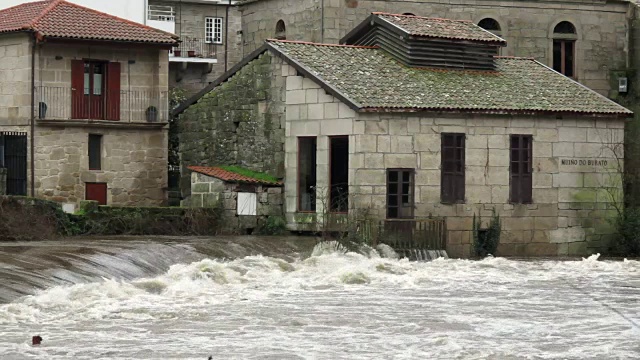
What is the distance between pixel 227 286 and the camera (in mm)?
27969

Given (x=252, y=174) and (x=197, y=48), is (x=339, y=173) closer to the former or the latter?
(x=252, y=174)

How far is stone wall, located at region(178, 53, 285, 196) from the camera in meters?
38.0

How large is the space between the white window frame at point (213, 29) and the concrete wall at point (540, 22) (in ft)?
28.2

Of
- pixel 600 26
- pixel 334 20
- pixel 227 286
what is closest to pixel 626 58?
pixel 600 26

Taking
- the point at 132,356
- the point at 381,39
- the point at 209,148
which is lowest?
the point at 132,356

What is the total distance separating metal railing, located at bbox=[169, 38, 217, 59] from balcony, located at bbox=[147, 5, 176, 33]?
0.67m

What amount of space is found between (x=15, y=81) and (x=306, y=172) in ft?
28.2

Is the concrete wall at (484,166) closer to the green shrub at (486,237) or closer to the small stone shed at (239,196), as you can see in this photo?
the green shrub at (486,237)

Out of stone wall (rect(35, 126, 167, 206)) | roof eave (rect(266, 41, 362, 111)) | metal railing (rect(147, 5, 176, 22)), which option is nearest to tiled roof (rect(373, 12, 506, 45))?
roof eave (rect(266, 41, 362, 111))

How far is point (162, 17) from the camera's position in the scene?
54.6 metres

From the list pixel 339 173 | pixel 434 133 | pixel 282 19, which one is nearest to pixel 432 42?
pixel 434 133

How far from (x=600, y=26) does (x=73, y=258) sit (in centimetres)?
2389

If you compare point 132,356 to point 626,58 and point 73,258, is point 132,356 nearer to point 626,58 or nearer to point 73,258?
point 73,258

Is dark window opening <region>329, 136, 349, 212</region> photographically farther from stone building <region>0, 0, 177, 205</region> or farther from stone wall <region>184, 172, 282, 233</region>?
stone building <region>0, 0, 177, 205</region>
